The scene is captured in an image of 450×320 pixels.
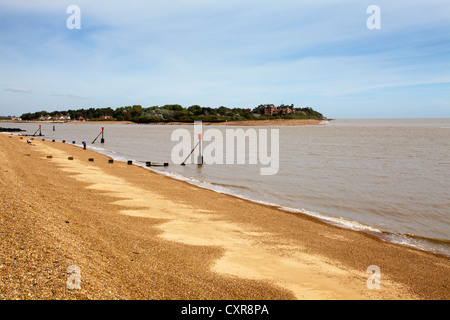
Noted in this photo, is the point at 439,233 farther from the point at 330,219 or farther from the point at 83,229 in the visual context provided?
the point at 83,229

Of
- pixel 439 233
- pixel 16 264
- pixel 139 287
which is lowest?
pixel 439 233

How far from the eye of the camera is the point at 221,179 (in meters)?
23.4

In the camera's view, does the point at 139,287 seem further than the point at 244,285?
No

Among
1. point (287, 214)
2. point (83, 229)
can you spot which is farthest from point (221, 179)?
point (83, 229)

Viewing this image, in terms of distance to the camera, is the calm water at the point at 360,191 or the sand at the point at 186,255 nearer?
the sand at the point at 186,255

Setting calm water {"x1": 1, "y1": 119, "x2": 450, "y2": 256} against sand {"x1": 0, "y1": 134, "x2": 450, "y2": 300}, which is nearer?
sand {"x1": 0, "y1": 134, "x2": 450, "y2": 300}

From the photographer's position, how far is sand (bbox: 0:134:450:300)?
19.0 ft

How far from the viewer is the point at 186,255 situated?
8266mm

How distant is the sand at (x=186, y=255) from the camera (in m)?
5.79

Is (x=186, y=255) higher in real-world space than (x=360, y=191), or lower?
higher

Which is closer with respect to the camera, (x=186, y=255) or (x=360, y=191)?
(x=186, y=255)

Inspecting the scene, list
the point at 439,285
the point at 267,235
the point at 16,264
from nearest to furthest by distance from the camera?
the point at 16,264, the point at 439,285, the point at 267,235

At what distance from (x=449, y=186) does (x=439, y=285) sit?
16543 mm
